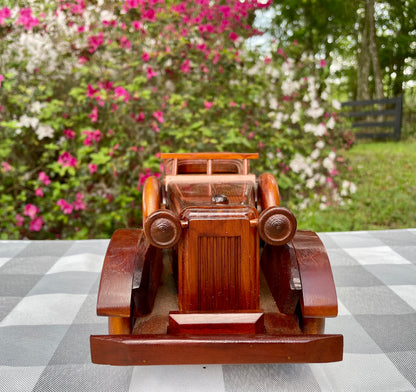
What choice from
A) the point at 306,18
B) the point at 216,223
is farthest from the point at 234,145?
the point at 216,223

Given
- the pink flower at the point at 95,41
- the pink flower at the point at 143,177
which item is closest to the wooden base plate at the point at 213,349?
the pink flower at the point at 143,177

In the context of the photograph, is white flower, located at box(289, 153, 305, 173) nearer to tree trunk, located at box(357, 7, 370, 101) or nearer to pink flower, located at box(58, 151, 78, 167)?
tree trunk, located at box(357, 7, 370, 101)

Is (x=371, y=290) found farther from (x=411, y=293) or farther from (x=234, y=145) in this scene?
(x=234, y=145)

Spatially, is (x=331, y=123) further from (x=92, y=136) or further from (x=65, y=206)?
(x=65, y=206)

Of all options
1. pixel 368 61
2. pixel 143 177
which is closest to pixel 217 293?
pixel 143 177

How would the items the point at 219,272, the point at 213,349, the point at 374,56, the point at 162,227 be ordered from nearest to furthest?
the point at 213,349
the point at 162,227
the point at 219,272
the point at 374,56

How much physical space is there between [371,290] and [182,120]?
2.37 meters

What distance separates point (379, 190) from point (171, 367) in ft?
11.6

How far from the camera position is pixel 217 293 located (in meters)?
1.59

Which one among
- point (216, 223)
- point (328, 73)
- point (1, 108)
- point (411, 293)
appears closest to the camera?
point (216, 223)

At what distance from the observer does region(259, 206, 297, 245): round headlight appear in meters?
1.47

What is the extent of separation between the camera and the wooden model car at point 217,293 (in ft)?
4.42

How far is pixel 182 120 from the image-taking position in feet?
13.3

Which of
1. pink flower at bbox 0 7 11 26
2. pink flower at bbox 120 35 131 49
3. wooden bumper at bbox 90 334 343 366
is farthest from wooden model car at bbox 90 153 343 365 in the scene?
pink flower at bbox 0 7 11 26
